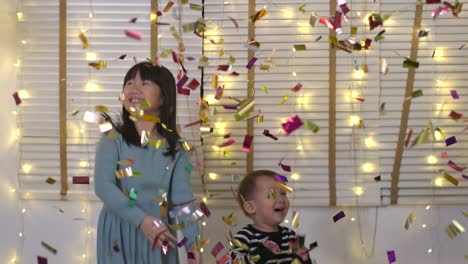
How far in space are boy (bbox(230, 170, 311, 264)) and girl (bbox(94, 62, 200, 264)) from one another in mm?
175

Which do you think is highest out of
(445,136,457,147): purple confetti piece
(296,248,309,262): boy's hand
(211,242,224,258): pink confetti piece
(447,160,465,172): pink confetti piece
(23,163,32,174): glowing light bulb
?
(445,136,457,147): purple confetti piece

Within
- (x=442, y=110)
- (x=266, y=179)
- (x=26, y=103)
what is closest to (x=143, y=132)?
(x=266, y=179)

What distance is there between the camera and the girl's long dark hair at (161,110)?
2.71 metres

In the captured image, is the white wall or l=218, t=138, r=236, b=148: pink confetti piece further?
the white wall

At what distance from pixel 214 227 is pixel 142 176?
0.56m

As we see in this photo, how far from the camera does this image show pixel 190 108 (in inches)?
122

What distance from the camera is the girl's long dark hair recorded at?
2.71m

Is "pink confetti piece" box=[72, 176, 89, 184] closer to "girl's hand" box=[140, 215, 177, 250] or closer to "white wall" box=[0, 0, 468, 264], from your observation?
"white wall" box=[0, 0, 468, 264]

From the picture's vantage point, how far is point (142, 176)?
8.73 ft

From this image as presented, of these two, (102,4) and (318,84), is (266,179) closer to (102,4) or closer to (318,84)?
(318,84)

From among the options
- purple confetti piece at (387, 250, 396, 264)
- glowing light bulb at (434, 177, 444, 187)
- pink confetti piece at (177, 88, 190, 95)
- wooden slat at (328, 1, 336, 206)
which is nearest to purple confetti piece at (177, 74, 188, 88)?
pink confetti piece at (177, 88, 190, 95)

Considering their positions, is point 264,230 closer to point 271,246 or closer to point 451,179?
point 271,246

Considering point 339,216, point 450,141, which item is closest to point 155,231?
point 339,216

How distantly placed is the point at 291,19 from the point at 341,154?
1.97 ft
